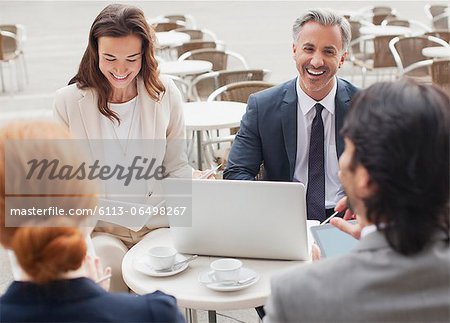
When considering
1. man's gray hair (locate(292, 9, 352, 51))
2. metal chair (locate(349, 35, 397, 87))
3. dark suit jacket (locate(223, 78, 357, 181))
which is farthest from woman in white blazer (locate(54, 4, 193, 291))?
metal chair (locate(349, 35, 397, 87))

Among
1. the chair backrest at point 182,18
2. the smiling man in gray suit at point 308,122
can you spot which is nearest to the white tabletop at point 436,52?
the smiling man in gray suit at point 308,122

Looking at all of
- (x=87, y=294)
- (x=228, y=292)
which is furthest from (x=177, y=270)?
(x=87, y=294)

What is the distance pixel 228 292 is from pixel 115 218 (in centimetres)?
79

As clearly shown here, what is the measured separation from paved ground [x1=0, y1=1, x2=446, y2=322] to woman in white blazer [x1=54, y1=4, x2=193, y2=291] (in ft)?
15.6

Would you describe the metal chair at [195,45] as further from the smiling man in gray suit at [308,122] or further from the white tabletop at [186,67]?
the smiling man in gray suit at [308,122]

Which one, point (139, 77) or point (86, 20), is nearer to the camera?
point (139, 77)

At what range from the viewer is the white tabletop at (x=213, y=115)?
439cm

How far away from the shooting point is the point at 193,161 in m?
5.58

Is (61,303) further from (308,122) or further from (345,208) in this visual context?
(308,122)

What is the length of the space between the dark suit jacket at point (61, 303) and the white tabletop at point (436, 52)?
17.6 ft

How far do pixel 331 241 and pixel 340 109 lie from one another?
0.85 metres

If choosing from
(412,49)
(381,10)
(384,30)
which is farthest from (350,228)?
(381,10)

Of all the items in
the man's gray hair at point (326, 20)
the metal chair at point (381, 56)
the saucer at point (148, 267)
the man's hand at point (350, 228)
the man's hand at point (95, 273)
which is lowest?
the metal chair at point (381, 56)

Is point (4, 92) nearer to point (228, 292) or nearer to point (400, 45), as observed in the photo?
point (400, 45)
